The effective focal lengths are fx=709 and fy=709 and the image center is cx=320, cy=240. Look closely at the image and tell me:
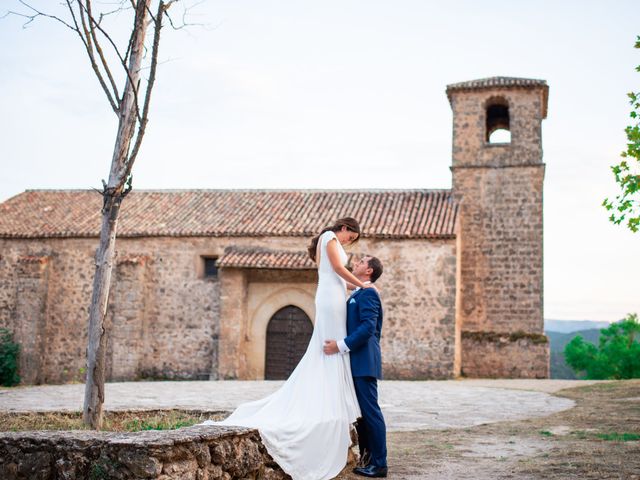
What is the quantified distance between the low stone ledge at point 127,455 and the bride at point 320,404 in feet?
1.51

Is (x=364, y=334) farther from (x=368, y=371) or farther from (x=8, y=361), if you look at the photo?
(x=8, y=361)

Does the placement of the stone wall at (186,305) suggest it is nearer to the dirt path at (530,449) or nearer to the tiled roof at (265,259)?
the tiled roof at (265,259)

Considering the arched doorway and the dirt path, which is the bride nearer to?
the dirt path

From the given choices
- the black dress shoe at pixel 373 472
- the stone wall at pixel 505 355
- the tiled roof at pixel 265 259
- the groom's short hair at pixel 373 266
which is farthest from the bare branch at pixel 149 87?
the stone wall at pixel 505 355

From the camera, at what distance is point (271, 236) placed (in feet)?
69.2

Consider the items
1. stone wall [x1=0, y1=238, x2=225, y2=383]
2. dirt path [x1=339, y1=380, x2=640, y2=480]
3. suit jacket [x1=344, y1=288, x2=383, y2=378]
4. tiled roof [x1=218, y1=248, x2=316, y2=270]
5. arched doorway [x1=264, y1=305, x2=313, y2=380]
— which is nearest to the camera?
suit jacket [x1=344, y1=288, x2=383, y2=378]

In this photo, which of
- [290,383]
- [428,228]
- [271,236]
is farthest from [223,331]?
[290,383]

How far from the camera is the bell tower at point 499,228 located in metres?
20.7

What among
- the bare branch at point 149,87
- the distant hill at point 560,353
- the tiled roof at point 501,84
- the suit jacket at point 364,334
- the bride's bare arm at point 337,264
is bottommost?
the distant hill at point 560,353

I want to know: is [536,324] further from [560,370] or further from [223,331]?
[560,370]

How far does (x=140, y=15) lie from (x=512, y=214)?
1634 centimetres

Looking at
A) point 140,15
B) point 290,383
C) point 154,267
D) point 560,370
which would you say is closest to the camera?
point 290,383

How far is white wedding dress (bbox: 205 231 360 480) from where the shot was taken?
522 centimetres

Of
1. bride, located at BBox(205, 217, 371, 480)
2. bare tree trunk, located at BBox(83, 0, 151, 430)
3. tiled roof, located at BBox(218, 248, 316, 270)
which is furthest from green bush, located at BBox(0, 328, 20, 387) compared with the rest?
bride, located at BBox(205, 217, 371, 480)
